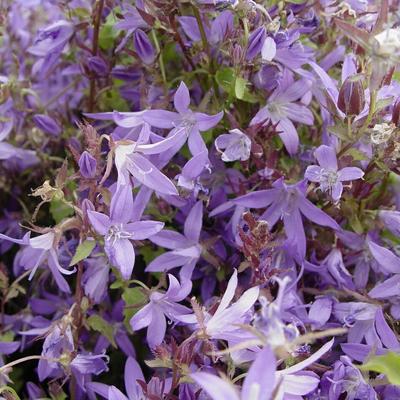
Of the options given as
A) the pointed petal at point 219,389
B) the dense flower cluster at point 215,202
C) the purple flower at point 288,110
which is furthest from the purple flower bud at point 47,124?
the pointed petal at point 219,389

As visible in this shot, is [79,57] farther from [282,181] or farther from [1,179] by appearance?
[282,181]

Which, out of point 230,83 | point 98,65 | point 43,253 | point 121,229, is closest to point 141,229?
point 121,229

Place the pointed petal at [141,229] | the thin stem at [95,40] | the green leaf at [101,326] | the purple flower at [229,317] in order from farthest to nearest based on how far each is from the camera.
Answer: the thin stem at [95,40] < the green leaf at [101,326] < the pointed petal at [141,229] < the purple flower at [229,317]

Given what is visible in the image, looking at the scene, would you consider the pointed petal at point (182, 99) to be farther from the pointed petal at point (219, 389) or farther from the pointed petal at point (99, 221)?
the pointed petal at point (219, 389)

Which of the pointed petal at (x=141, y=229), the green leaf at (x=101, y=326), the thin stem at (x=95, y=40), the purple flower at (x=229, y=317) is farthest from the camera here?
the thin stem at (x=95, y=40)

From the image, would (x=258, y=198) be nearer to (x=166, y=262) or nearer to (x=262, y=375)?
(x=166, y=262)

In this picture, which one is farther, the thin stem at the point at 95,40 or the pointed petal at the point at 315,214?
the thin stem at the point at 95,40

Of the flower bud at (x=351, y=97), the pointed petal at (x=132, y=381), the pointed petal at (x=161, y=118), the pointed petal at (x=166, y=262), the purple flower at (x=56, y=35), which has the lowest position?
the pointed petal at (x=132, y=381)

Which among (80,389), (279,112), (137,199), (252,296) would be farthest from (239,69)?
(80,389)
